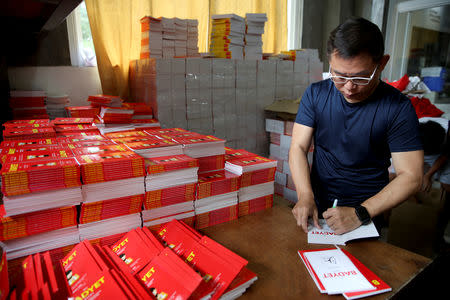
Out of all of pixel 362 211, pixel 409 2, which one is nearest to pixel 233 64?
pixel 362 211

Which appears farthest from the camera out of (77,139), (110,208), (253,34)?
(253,34)

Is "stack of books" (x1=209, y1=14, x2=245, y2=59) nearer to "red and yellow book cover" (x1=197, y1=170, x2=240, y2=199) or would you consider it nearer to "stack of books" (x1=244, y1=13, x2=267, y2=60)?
"stack of books" (x1=244, y1=13, x2=267, y2=60)

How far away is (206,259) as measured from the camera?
0.91 metres

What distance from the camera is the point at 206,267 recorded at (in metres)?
0.88

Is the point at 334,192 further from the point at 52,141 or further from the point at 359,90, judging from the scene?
the point at 52,141

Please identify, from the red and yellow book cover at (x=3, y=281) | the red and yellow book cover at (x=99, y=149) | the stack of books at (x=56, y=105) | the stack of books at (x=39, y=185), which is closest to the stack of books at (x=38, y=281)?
the red and yellow book cover at (x=3, y=281)

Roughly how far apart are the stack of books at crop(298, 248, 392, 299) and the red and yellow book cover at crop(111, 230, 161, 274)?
520mm

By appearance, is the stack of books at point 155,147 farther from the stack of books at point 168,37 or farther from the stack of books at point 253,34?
the stack of books at point 253,34

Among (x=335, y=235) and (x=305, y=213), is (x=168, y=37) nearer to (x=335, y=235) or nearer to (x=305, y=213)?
(x=305, y=213)

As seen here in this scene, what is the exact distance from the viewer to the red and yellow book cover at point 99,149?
121 centimetres

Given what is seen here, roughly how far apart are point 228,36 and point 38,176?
7.97 feet

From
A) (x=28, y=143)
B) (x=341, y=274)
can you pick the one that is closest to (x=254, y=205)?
(x=341, y=274)

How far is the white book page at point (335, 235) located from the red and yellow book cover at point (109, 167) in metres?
0.73

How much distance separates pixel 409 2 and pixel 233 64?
13.6ft
